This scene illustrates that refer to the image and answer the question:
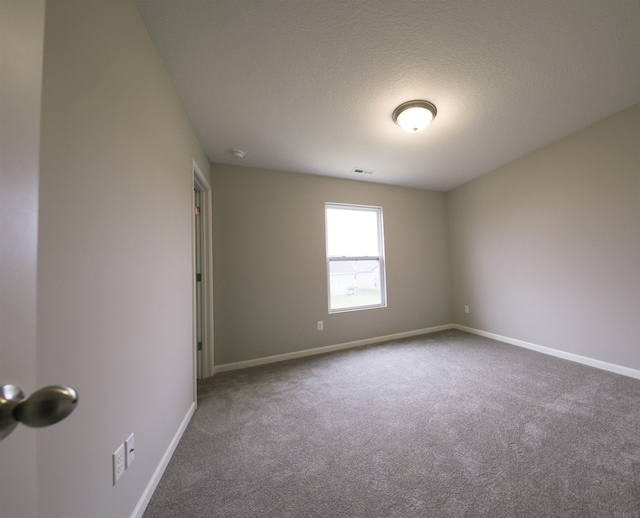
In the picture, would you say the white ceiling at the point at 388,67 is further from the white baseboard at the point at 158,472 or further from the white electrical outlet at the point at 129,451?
the white baseboard at the point at 158,472

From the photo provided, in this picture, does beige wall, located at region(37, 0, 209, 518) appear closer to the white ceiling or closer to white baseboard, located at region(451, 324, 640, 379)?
the white ceiling

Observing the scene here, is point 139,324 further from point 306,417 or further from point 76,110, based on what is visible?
point 306,417

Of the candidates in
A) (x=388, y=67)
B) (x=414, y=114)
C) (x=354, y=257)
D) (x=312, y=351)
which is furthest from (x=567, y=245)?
(x=312, y=351)

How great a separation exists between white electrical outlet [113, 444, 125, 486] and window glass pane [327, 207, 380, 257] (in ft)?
9.21

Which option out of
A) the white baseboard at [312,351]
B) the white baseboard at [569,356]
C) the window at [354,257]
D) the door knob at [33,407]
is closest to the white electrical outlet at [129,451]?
the door knob at [33,407]

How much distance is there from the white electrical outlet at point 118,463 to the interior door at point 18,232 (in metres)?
0.85

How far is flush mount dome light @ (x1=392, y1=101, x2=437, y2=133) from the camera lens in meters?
2.03

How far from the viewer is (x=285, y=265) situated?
3.19 m

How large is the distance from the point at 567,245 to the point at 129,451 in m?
4.20

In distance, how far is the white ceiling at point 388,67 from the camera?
1.37 m

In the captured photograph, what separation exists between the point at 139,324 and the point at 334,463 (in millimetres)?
1361

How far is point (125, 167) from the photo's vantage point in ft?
3.70

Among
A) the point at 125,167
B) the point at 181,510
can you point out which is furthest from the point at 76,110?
the point at 181,510

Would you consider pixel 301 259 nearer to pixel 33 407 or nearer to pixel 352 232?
pixel 352 232
